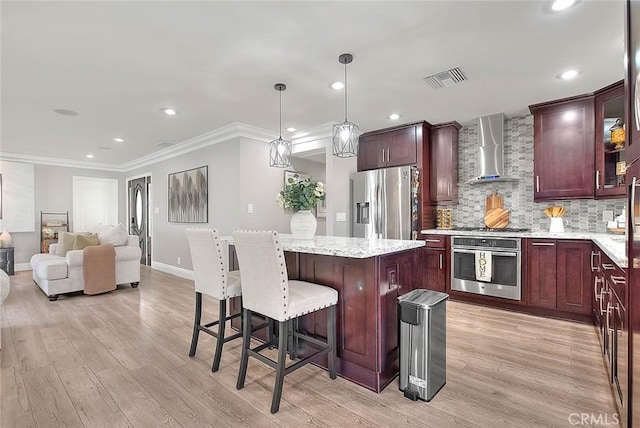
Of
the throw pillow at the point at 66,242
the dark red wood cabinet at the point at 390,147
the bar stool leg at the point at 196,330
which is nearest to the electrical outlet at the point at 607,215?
the dark red wood cabinet at the point at 390,147

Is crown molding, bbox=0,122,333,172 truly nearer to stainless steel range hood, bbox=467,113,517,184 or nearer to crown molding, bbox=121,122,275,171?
crown molding, bbox=121,122,275,171

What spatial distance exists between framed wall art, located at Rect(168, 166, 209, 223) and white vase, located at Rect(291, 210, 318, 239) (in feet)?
9.50

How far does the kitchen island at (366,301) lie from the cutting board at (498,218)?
2395 millimetres

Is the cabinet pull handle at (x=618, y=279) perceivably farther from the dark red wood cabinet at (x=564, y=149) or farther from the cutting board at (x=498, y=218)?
the cutting board at (x=498, y=218)

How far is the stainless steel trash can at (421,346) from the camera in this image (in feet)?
6.02

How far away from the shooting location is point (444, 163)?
4340 mm

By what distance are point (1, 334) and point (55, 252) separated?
9.09 feet

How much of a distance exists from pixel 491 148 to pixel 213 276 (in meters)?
3.67

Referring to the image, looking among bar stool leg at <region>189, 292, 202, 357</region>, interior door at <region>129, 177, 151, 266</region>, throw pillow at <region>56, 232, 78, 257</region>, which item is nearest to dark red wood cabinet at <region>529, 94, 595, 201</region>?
bar stool leg at <region>189, 292, 202, 357</region>

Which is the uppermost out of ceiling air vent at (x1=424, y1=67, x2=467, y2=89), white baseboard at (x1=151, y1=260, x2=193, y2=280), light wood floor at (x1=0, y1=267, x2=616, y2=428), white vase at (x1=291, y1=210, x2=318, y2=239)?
ceiling air vent at (x1=424, y1=67, x2=467, y2=89)

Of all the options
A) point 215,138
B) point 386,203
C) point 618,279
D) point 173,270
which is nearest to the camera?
point 618,279

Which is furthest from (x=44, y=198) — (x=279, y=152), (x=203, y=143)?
(x=279, y=152)

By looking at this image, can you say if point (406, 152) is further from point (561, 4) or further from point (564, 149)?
point (561, 4)

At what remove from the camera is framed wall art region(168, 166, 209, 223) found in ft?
16.6
